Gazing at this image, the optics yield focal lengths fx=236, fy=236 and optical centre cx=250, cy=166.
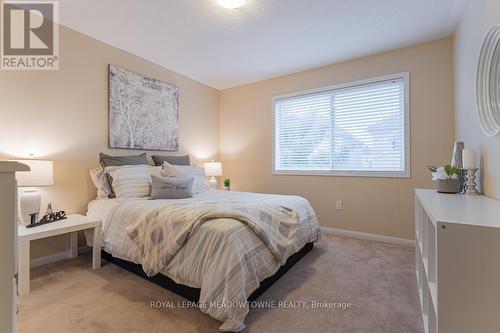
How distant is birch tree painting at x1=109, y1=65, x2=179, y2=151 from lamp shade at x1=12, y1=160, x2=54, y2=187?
882 mm

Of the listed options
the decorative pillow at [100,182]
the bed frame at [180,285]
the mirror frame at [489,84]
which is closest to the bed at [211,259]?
the bed frame at [180,285]

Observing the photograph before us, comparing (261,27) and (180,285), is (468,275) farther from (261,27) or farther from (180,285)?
(261,27)

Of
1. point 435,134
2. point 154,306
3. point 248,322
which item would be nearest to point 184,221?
point 154,306

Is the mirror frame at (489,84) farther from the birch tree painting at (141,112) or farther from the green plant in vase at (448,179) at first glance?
the birch tree painting at (141,112)

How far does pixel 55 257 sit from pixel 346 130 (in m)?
3.86

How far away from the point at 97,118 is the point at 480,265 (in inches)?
138

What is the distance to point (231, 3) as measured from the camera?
213 centimetres

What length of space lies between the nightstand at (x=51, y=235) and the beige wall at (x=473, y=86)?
3.21 meters

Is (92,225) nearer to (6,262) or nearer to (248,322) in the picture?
(248,322)

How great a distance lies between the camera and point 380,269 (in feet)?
7.49

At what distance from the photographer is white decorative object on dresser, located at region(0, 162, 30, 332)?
0.54 meters

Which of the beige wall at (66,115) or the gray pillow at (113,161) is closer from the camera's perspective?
the beige wall at (66,115)

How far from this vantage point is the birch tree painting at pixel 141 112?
9.86 feet

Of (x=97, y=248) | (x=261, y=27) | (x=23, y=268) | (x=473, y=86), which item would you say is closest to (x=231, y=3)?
(x=261, y=27)
